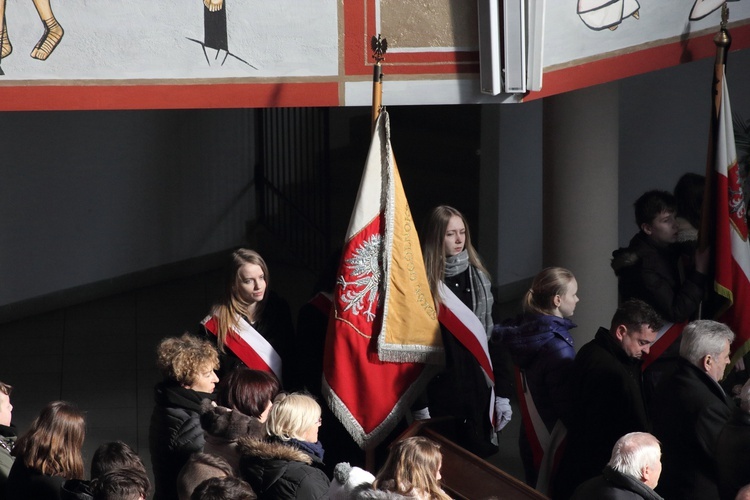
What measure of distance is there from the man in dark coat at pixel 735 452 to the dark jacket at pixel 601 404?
20.5 inches

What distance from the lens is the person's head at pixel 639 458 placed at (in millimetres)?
4840

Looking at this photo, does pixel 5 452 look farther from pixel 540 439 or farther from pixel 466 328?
pixel 540 439

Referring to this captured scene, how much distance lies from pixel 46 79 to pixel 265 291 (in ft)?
5.10

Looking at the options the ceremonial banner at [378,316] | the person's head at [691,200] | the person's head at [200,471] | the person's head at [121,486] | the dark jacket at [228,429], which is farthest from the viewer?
the person's head at [691,200]

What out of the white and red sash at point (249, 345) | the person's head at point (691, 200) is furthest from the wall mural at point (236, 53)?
the person's head at point (691, 200)

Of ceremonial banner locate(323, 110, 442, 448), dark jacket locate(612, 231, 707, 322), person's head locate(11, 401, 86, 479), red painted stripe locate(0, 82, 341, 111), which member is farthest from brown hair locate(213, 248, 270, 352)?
dark jacket locate(612, 231, 707, 322)

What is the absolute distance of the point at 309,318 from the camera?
6504 mm

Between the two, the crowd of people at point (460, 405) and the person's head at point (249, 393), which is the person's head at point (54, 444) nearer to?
the crowd of people at point (460, 405)

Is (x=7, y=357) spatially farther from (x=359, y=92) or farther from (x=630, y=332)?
(x=630, y=332)

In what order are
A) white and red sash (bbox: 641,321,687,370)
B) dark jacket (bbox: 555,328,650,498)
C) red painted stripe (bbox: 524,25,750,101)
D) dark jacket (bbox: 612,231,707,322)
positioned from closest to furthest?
1. dark jacket (bbox: 555,328,650,498)
2. red painted stripe (bbox: 524,25,750,101)
3. dark jacket (bbox: 612,231,707,322)
4. white and red sash (bbox: 641,321,687,370)

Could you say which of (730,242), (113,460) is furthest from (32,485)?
(730,242)

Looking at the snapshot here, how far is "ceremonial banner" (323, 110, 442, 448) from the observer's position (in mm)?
6141

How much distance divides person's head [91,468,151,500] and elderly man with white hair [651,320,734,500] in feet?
8.09

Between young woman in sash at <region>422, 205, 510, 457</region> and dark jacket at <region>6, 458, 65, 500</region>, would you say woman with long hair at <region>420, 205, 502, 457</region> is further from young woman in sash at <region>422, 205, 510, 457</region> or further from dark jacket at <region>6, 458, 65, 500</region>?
dark jacket at <region>6, 458, 65, 500</region>
